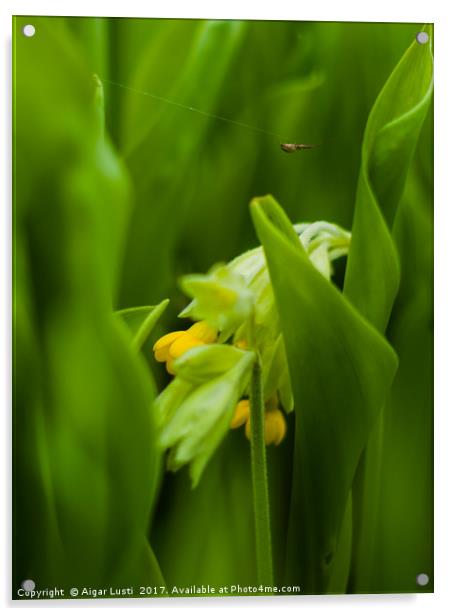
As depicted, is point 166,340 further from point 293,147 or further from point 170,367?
point 293,147

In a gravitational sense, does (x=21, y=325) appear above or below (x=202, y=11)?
below

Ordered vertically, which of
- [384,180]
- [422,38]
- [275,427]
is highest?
[422,38]

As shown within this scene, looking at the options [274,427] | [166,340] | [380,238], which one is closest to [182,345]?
[166,340]

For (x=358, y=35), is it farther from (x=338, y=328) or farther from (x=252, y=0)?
(x=338, y=328)

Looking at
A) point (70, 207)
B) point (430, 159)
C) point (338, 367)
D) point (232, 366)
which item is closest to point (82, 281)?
point (70, 207)

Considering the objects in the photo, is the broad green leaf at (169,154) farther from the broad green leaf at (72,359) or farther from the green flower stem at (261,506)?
the green flower stem at (261,506)

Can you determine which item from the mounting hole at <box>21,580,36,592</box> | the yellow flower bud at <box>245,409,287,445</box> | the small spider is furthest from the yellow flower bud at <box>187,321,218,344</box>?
the mounting hole at <box>21,580,36,592</box>
